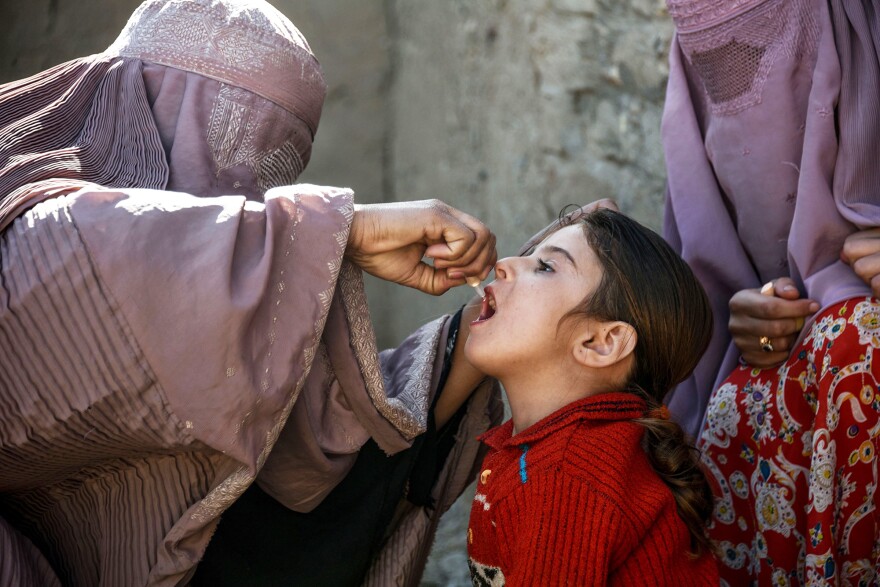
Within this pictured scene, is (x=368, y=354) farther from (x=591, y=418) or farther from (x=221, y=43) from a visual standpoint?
(x=221, y=43)

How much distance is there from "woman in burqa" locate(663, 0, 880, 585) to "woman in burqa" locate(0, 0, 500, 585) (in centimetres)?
65

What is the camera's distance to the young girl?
1828 mm

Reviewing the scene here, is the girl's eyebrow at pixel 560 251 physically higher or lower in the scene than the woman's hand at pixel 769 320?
higher

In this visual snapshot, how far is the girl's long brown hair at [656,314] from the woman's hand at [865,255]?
37 cm

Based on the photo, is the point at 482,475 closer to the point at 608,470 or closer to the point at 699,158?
the point at 608,470

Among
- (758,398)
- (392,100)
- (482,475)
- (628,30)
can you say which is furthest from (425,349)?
(392,100)

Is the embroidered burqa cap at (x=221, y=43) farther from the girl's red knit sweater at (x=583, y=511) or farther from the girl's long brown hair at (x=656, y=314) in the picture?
the girl's red knit sweater at (x=583, y=511)

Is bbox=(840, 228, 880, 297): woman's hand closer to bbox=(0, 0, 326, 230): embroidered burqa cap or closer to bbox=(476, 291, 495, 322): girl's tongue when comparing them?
bbox=(476, 291, 495, 322): girl's tongue

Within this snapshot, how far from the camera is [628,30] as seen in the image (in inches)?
145

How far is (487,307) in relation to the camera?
2260 mm

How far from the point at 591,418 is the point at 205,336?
754 mm

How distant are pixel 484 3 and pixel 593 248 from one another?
225cm

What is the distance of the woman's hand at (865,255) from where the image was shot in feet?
7.30

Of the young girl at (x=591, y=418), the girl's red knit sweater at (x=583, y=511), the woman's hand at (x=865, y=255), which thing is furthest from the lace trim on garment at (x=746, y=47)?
the girl's red knit sweater at (x=583, y=511)
